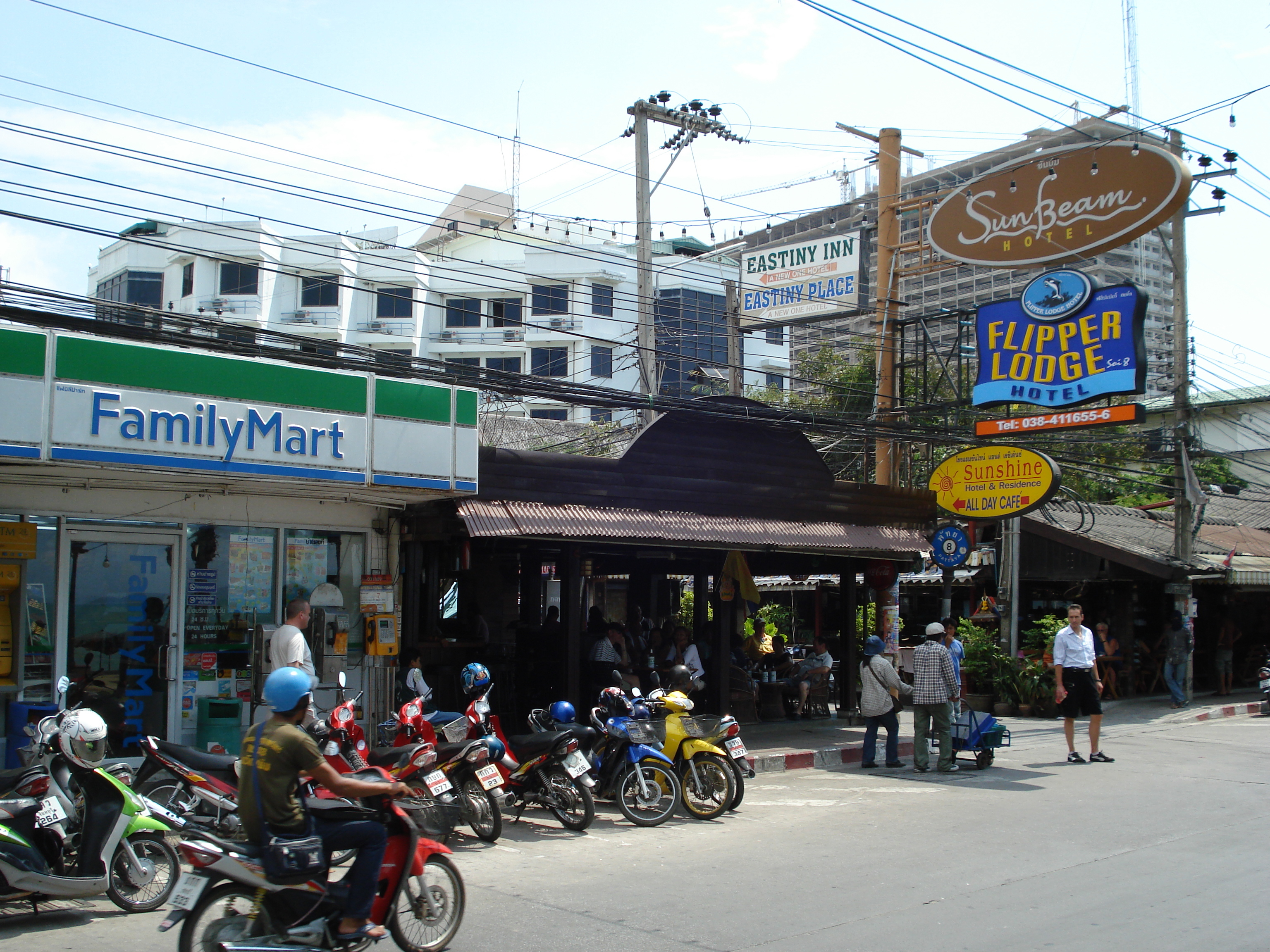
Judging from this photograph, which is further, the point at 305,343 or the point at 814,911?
the point at 305,343

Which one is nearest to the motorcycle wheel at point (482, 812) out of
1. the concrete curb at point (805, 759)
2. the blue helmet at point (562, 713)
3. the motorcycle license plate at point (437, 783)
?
the motorcycle license plate at point (437, 783)

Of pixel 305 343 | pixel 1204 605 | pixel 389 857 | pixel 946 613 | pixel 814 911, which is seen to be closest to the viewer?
pixel 389 857

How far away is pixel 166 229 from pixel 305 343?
38835 mm

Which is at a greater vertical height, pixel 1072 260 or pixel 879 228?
pixel 879 228

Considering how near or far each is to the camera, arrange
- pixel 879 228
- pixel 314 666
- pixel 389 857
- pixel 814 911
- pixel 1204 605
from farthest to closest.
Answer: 1. pixel 1204 605
2. pixel 879 228
3. pixel 314 666
4. pixel 814 911
5. pixel 389 857

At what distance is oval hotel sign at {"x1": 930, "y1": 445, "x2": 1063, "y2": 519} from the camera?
612 inches

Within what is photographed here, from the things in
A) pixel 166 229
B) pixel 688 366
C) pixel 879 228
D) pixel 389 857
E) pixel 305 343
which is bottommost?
pixel 389 857

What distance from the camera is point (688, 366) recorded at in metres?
47.5

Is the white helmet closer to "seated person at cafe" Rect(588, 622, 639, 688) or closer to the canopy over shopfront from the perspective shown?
the canopy over shopfront

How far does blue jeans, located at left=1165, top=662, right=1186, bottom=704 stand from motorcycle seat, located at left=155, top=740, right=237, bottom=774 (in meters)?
17.6

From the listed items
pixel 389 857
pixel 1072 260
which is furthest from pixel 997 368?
pixel 389 857

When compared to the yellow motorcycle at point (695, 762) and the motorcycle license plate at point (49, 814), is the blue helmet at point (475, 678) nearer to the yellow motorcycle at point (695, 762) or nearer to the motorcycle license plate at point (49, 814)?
the yellow motorcycle at point (695, 762)

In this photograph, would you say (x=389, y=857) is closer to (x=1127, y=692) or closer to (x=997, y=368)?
(x=997, y=368)

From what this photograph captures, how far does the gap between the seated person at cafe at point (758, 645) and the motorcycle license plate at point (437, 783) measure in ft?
35.0
